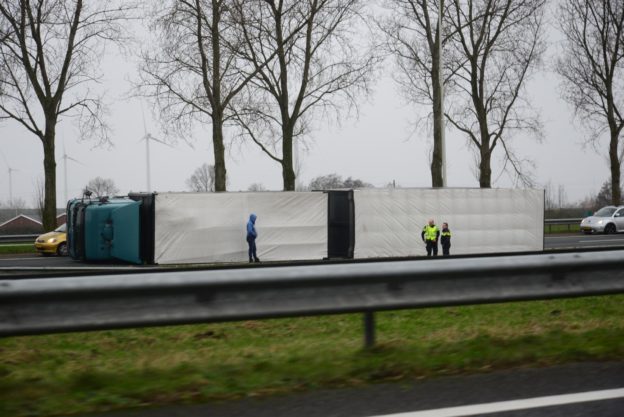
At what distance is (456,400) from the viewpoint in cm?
503

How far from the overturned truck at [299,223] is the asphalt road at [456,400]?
1940cm

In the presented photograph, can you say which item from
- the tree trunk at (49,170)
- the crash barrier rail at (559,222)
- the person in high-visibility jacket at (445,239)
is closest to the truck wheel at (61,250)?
the tree trunk at (49,170)

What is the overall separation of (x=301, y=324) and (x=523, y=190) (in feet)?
68.0

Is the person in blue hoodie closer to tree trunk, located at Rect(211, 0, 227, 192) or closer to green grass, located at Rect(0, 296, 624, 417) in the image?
tree trunk, located at Rect(211, 0, 227, 192)

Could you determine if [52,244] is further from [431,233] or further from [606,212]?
[606,212]

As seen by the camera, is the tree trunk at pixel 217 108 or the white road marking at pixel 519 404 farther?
the tree trunk at pixel 217 108

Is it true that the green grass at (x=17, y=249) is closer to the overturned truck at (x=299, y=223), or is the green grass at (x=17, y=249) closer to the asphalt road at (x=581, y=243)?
the overturned truck at (x=299, y=223)

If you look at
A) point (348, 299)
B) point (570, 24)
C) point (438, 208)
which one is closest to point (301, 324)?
point (348, 299)

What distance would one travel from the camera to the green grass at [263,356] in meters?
5.38

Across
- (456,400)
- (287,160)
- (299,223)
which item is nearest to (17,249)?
(287,160)

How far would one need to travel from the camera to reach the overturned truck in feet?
79.8

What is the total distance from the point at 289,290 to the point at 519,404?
81.3 inches

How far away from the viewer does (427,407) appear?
4.85m

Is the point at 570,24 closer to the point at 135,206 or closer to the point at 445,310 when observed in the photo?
the point at 135,206
